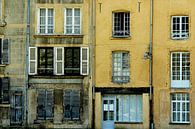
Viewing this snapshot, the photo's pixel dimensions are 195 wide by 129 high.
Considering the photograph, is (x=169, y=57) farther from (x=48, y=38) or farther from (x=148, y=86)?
(x=48, y=38)

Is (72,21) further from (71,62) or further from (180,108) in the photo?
(180,108)

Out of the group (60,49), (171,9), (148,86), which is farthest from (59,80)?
(171,9)

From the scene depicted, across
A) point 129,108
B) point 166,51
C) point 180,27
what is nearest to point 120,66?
point 129,108

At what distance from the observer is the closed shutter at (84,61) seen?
51.3 meters

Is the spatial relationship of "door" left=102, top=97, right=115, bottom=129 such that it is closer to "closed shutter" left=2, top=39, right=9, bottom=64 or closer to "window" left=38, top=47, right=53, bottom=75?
"window" left=38, top=47, right=53, bottom=75

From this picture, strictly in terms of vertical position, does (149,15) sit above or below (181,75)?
above

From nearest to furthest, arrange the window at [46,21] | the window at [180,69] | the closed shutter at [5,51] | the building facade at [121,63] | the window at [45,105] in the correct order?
the window at [180,69]
the building facade at [121,63]
the window at [45,105]
the closed shutter at [5,51]
the window at [46,21]

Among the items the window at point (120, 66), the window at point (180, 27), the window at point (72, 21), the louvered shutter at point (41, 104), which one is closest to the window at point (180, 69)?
the window at point (180, 27)

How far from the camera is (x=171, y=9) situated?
51250mm

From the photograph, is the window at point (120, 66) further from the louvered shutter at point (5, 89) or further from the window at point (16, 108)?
the louvered shutter at point (5, 89)

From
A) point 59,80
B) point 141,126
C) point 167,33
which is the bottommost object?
point 141,126

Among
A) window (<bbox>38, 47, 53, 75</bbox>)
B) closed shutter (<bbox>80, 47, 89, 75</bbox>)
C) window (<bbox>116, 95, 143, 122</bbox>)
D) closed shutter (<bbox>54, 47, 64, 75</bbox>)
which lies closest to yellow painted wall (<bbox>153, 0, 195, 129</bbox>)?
window (<bbox>116, 95, 143, 122</bbox>)

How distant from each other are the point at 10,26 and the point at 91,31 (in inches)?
234

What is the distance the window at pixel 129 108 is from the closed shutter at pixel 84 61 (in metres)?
3.02
